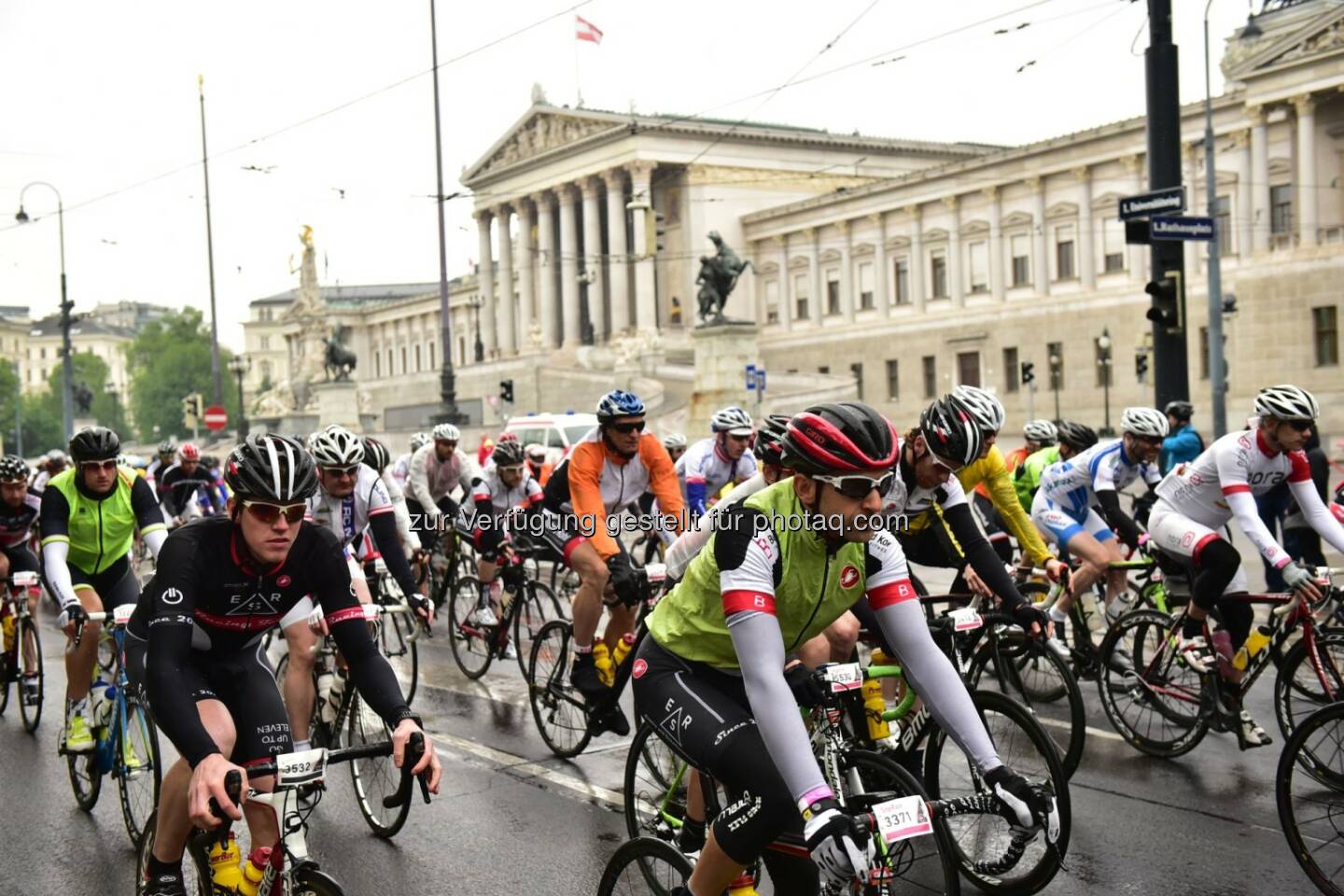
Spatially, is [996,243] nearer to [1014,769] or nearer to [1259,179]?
[1259,179]

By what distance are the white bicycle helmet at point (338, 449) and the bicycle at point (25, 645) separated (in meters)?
2.59

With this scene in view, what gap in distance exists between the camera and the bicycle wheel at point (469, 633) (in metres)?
11.0

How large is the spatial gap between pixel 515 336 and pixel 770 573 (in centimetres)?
9479

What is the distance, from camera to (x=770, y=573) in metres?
3.86

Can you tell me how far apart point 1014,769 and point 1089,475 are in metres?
4.88

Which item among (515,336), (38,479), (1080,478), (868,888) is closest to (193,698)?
(868,888)

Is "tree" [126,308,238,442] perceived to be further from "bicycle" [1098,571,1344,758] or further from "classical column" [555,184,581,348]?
"bicycle" [1098,571,1344,758]

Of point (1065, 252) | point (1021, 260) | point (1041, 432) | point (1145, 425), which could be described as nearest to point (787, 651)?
point (1145, 425)

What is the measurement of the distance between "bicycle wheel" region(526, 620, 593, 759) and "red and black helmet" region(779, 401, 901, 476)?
442cm

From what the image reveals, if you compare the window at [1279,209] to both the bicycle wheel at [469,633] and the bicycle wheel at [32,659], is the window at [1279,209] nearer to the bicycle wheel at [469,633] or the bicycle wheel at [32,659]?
the bicycle wheel at [469,633]

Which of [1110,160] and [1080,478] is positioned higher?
[1110,160]

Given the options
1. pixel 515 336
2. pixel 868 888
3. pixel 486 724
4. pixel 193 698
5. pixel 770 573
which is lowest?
pixel 486 724

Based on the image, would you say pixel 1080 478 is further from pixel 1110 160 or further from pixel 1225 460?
pixel 1110 160

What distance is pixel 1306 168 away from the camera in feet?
182
